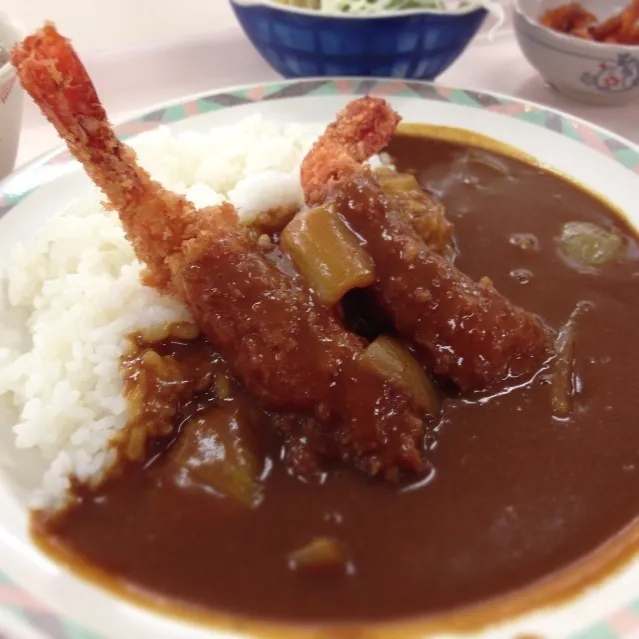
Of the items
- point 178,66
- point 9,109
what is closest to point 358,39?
point 178,66

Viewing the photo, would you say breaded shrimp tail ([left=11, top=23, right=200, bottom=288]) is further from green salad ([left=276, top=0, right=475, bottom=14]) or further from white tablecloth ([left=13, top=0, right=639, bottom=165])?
green salad ([left=276, top=0, right=475, bottom=14])

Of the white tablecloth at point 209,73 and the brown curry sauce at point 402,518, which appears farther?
the white tablecloth at point 209,73

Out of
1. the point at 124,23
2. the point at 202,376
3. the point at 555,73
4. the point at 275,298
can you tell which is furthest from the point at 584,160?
the point at 124,23

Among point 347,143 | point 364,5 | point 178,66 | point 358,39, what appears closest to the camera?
point 347,143

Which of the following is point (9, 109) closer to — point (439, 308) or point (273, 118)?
point (273, 118)

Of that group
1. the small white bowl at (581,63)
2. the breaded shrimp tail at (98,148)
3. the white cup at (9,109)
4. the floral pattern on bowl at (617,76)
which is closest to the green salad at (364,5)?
the small white bowl at (581,63)

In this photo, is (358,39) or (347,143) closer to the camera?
(347,143)

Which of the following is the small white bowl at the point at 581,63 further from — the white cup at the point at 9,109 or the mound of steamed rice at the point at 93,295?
the white cup at the point at 9,109

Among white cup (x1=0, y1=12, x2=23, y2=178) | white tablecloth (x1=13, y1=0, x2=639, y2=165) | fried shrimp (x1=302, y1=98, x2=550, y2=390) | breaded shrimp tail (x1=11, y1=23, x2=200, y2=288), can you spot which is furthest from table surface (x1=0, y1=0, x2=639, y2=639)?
fried shrimp (x1=302, y1=98, x2=550, y2=390)
